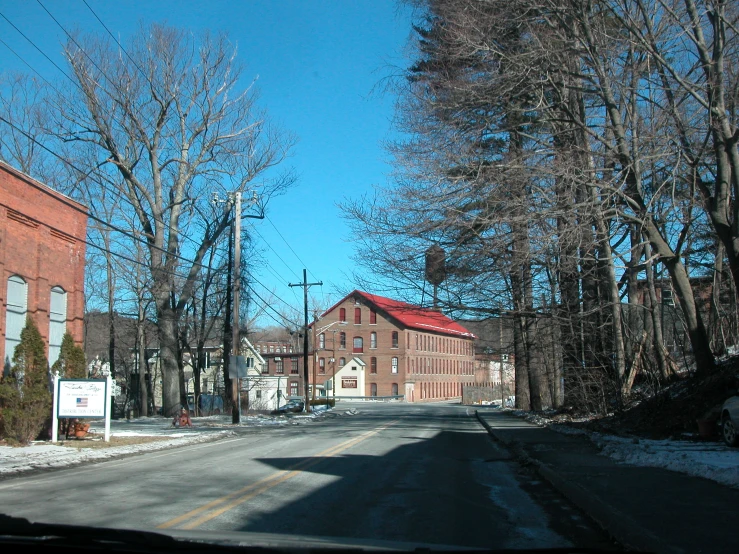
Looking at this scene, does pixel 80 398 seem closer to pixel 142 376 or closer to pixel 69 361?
pixel 69 361

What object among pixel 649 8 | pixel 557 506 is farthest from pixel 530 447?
pixel 649 8

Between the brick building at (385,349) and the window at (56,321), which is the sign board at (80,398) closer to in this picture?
the window at (56,321)

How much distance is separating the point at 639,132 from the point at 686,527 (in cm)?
1350

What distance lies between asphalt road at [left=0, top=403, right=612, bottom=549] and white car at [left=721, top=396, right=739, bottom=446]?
3697 millimetres

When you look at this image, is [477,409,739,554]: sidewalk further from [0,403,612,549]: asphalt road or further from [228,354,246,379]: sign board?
[228,354,246,379]: sign board

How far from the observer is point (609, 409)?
22.0m

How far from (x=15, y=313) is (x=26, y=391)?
7.88 ft

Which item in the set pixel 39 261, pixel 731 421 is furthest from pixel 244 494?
pixel 39 261

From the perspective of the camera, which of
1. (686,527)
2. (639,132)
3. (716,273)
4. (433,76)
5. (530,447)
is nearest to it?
(686,527)

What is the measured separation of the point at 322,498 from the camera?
9000 millimetres

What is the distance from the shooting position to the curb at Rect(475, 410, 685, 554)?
601cm

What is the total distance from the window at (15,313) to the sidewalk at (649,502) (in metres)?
14.3

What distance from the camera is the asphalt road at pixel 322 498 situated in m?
7.05

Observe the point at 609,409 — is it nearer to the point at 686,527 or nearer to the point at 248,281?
the point at 686,527
